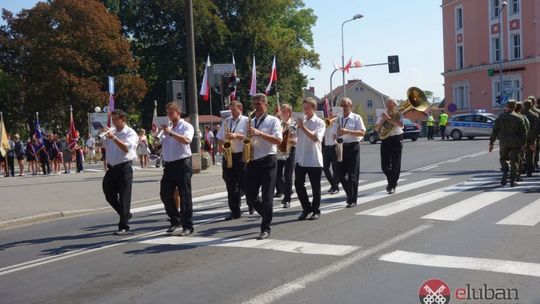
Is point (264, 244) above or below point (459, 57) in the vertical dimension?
below

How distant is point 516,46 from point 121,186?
52.0 metres

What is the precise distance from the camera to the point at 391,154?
39.2 ft

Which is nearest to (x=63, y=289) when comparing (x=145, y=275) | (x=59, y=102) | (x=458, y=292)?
(x=145, y=275)

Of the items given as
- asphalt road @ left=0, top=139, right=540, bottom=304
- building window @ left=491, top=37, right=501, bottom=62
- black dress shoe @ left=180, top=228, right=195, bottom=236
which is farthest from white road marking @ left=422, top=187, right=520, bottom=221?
building window @ left=491, top=37, right=501, bottom=62

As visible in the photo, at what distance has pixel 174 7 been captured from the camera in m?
46.6

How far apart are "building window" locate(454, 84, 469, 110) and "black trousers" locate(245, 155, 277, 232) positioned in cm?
5498

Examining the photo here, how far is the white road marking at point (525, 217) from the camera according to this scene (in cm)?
841

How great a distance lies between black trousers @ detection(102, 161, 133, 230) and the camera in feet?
29.4

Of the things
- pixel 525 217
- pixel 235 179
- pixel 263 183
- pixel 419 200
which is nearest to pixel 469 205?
pixel 419 200

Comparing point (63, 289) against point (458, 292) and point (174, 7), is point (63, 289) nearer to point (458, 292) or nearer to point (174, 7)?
point (458, 292)

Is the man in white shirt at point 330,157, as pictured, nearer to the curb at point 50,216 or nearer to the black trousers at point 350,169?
the black trousers at point 350,169

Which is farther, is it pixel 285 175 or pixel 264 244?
pixel 285 175

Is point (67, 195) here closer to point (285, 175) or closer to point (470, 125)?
point (285, 175)

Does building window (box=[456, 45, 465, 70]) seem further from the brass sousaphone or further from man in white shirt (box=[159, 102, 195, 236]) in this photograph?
man in white shirt (box=[159, 102, 195, 236])
